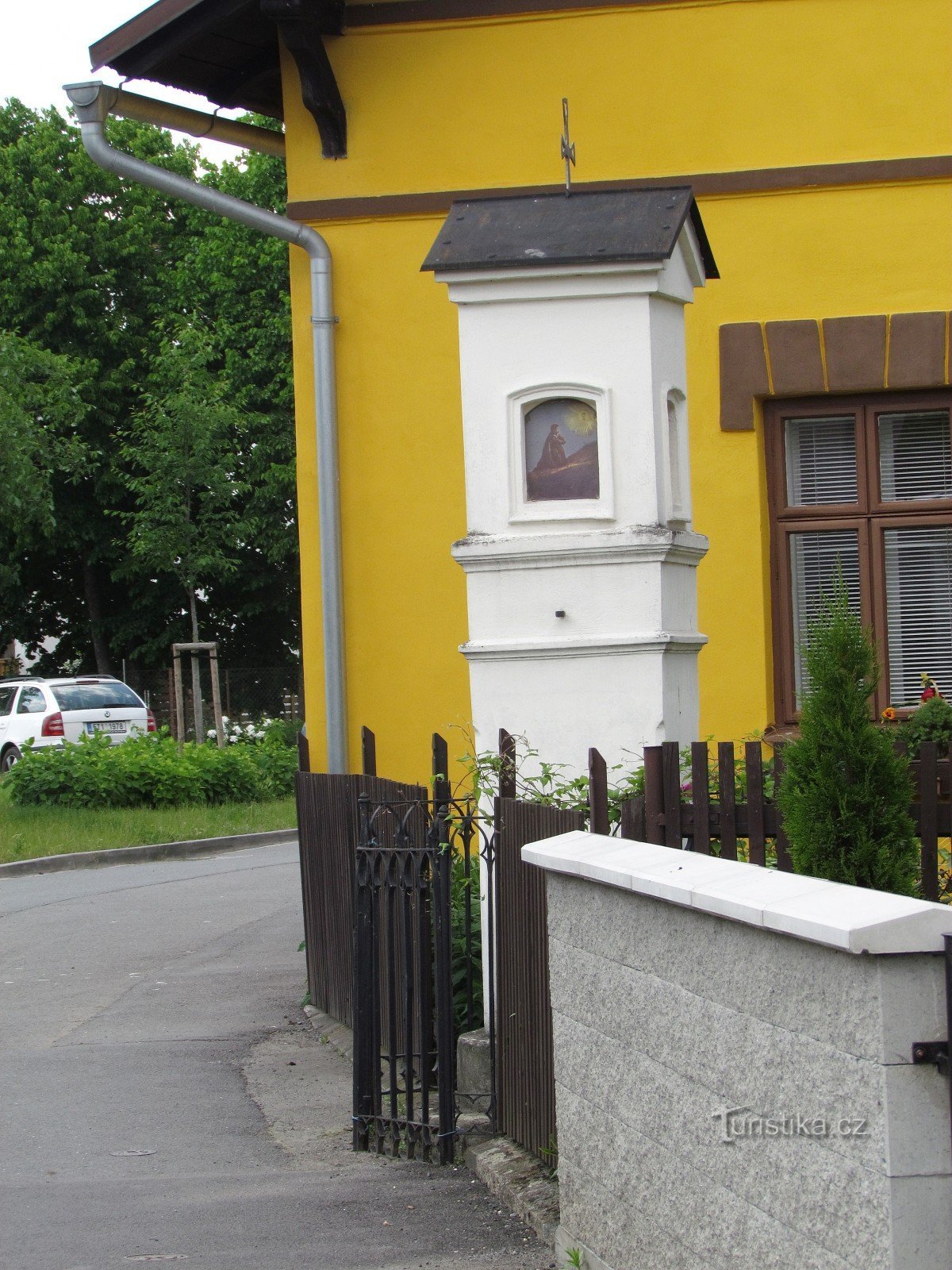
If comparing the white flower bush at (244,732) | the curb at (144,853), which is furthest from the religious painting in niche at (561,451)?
the white flower bush at (244,732)

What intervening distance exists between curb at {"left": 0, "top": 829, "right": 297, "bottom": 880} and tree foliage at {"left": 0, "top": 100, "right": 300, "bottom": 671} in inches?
673

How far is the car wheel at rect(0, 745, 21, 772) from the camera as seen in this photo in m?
25.4

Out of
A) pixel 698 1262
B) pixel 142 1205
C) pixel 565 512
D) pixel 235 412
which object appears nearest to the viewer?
pixel 698 1262

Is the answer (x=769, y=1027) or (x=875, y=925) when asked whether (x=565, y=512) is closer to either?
(x=769, y=1027)

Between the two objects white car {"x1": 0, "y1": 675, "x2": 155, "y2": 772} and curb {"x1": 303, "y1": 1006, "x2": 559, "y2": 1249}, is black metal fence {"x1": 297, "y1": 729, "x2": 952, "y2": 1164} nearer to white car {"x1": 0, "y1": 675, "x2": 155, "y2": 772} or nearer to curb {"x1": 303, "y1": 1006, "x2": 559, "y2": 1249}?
curb {"x1": 303, "y1": 1006, "x2": 559, "y2": 1249}

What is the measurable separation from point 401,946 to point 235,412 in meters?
25.1

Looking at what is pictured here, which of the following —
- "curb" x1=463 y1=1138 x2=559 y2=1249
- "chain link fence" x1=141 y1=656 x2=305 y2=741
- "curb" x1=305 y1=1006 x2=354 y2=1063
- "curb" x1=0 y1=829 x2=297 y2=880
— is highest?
"chain link fence" x1=141 y1=656 x2=305 y2=741

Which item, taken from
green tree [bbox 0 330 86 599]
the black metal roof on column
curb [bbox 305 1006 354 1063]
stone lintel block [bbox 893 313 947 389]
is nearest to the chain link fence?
green tree [bbox 0 330 86 599]

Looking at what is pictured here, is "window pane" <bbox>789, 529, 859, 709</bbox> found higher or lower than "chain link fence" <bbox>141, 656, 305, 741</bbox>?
higher

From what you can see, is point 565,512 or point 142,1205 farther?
point 565,512

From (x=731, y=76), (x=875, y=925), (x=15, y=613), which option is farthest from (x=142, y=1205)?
(x=15, y=613)

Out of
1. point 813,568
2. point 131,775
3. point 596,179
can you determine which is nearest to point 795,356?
point 813,568

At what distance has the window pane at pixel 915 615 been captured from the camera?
326 inches

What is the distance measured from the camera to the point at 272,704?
3284 cm
